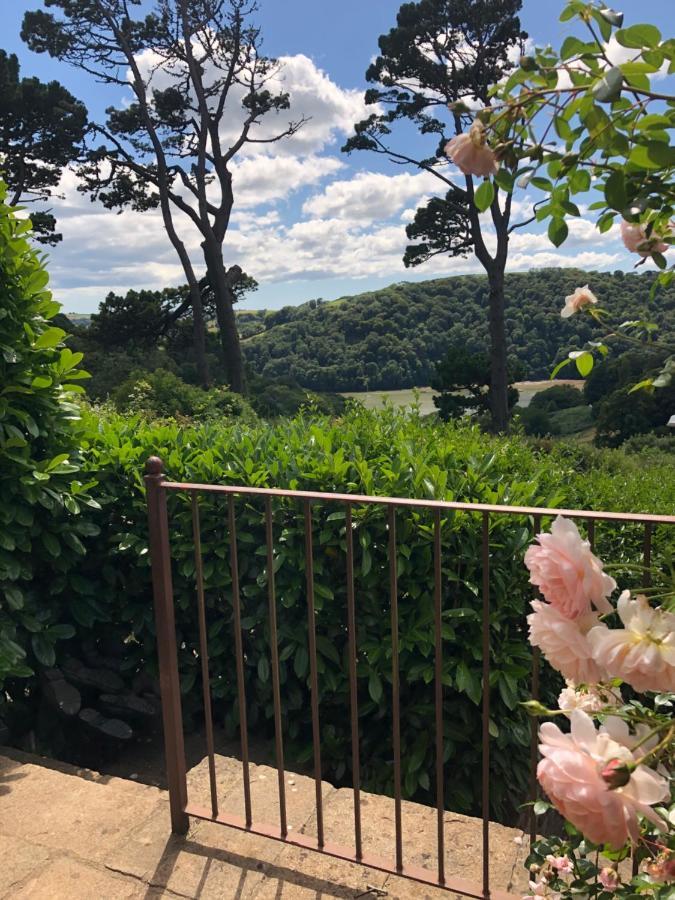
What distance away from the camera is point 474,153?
1.17 m

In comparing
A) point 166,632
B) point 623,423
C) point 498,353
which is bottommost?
point 623,423

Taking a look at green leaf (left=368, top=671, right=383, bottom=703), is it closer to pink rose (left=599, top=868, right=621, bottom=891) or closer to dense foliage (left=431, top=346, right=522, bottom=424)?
pink rose (left=599, top=868, right=621, bottom=891)

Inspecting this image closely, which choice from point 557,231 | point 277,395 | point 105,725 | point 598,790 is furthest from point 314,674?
point 277,395

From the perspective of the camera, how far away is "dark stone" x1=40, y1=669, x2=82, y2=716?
118 inches

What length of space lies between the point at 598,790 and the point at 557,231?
847 mm

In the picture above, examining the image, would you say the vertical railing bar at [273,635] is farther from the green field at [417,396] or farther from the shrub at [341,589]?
the green field at [417,396]

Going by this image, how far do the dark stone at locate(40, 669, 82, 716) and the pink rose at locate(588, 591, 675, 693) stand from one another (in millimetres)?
2624

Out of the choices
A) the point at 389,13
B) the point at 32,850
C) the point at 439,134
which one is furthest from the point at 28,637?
the point at 389,13

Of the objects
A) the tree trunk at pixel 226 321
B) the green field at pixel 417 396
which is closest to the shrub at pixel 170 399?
the green field at pixel 417 396

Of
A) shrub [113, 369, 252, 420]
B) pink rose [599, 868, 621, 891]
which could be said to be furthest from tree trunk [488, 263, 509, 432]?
pink rose [599, 868, 621, 891]

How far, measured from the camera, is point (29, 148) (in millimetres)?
18641

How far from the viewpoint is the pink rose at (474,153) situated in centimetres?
115

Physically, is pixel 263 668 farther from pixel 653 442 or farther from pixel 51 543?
pixel 653 442

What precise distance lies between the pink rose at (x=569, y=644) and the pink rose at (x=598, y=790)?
122 mm
